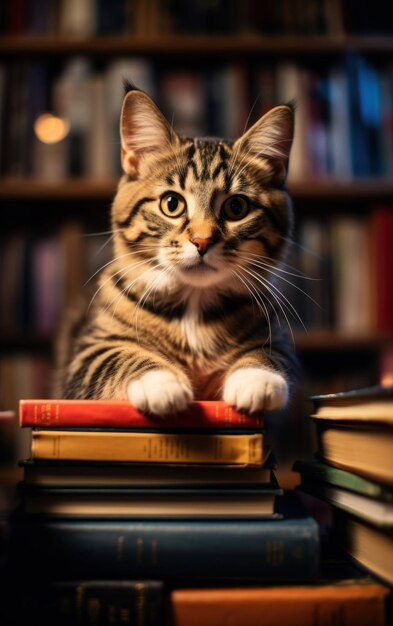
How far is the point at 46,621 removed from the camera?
53cm

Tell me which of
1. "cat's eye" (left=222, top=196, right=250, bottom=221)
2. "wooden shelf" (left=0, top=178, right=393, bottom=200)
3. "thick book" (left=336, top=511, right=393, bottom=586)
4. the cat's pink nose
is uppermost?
"wooden shelf" (left=0, top=178, right=393, bottom=200)

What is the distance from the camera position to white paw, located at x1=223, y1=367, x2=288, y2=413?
0.60 meters

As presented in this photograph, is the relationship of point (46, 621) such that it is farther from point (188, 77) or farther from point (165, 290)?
point (188, 77)

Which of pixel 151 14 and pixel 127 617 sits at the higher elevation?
pixel 151 14

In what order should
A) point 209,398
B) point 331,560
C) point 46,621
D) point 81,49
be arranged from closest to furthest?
point 46,621, point 331,560, point 209,398, point 81,49

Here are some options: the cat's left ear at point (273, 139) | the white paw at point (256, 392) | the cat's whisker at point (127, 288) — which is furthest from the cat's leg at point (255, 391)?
the cat's left ear at point (273, 139)

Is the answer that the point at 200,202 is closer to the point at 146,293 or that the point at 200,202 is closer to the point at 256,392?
the point at 146,293

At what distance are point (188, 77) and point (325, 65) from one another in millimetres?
415

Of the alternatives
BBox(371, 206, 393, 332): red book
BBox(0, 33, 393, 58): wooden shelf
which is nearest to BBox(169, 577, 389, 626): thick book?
BBox(371, 206, 393, 332): red book

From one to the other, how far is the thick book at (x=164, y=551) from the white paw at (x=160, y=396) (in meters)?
0.12

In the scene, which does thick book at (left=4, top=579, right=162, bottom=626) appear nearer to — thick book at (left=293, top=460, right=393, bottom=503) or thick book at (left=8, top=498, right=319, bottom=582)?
thick book at (left=8, top=498, right=319, bottom=582)

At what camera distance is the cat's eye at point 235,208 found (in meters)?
0.83

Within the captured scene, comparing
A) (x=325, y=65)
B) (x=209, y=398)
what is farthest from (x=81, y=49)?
(x=209, y=398)

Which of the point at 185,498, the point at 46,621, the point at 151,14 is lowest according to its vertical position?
the point at 46,621
